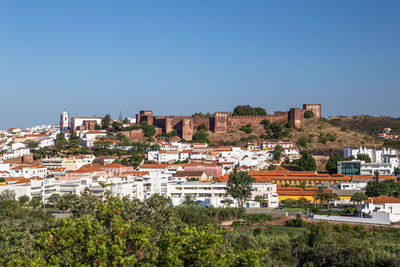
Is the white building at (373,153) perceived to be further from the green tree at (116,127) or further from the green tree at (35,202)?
the green tree at (35,202)

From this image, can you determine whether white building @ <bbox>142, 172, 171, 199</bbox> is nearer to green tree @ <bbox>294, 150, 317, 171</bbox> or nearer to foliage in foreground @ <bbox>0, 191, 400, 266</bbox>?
foliage in foreground @ <bbox>0, 191, 400, 266</bbox>

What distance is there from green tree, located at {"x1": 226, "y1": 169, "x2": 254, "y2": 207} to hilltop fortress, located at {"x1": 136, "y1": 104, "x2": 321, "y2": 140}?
26.3m

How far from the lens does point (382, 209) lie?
2761cm

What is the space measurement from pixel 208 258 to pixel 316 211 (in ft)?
69.6

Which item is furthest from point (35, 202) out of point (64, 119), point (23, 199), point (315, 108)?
point (64, 119)

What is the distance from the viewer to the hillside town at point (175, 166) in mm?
33562

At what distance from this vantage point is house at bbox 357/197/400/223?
27.1 m

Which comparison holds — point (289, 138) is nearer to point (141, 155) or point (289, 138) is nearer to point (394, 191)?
point (141, 155)

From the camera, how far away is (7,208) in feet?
89.6

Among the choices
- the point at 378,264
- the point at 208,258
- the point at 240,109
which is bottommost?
the point at 378,264

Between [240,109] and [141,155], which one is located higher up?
[240,109]

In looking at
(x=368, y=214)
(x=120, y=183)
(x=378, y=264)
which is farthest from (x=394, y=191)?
(x=120, y=183)

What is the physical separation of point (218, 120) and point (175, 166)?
18628mm

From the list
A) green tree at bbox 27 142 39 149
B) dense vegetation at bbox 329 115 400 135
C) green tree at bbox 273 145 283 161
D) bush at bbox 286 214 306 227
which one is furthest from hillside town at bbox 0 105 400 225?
dense vegetation at bbox 329 115 400 135
